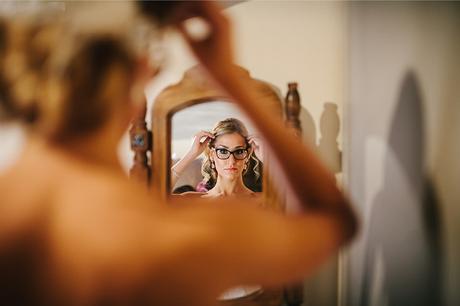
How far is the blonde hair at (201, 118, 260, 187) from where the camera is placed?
3.44 ft

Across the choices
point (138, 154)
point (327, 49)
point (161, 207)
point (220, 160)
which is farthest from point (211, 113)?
point (161, 207)

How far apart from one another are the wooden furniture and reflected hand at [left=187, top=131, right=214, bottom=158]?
0.08 m

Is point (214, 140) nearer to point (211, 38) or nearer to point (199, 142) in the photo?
point (199, 142)

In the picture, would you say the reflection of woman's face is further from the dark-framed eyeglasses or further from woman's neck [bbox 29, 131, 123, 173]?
woman's neck [bbox 29, 131, 123, 173]

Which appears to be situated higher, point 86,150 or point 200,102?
point 200,102

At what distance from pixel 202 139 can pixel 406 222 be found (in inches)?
22.6

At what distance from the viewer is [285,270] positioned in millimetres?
379

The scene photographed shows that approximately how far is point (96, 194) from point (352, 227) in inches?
10.2

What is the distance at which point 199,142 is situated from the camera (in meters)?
1.09

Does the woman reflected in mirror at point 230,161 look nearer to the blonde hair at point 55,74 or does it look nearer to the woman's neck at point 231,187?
the woman's neck at point 231,187

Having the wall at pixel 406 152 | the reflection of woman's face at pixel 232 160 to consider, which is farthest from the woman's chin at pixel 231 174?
the wall at pixel 406 152

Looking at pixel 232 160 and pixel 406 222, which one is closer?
pixel 406 222

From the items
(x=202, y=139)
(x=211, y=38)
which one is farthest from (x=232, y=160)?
(x=211, y=38)

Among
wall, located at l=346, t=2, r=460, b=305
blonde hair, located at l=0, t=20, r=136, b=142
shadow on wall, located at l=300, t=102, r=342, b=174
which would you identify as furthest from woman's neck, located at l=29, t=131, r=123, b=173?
shadow on wall, located at l=300, t=102, r=342, b=174
